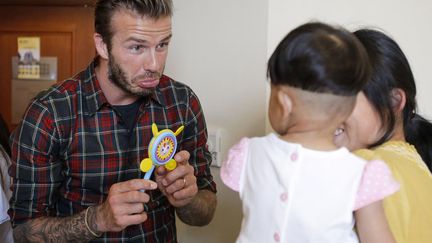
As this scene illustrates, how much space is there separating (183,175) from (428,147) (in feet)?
1.71

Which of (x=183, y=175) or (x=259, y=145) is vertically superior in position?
(x=259, y=145)

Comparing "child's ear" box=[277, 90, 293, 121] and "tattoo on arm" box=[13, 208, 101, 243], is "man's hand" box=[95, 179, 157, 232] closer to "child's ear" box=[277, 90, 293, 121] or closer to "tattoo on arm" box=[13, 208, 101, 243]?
"tattoo on arm" box=[13, 208, 101, 243]

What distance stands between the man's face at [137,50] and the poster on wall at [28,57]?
1835 millimetres

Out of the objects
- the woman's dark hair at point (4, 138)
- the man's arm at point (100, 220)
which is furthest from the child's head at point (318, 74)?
the woman's dark hair at point (4, 138)

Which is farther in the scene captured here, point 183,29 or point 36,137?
point 183,29

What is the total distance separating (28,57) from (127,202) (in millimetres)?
2158

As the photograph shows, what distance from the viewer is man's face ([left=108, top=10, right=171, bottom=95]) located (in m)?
1.03

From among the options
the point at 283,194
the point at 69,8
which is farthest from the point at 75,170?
the point at 69,8

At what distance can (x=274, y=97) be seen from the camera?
2.08 feet

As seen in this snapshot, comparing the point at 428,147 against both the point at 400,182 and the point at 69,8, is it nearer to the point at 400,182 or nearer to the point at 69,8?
the point at 400,182

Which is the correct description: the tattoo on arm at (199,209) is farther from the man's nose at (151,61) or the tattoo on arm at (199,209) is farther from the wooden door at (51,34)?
the wooden door at (51,34)

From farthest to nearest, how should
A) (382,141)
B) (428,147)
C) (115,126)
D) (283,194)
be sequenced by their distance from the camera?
(115,126) < (428,147) < (382,141) < (283,194)

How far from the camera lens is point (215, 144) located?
4.18ft

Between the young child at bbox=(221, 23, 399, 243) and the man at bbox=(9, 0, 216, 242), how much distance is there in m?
0.36
